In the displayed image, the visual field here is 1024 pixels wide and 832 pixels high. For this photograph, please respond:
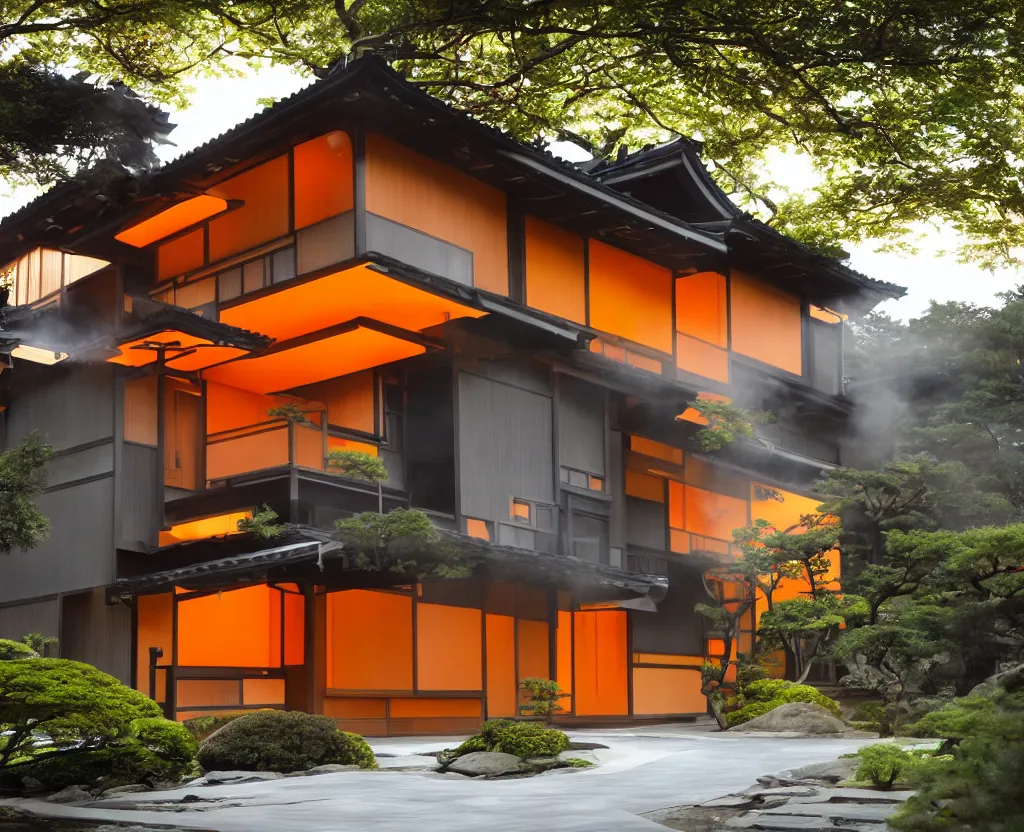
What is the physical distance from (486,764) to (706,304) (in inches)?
664

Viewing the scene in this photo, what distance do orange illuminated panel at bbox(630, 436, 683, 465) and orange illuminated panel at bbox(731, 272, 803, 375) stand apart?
2.76 meters

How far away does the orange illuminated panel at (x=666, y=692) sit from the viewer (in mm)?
26156

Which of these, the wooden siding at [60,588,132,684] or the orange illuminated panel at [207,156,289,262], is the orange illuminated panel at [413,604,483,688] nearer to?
the wooden siding at [60,588,132,684]

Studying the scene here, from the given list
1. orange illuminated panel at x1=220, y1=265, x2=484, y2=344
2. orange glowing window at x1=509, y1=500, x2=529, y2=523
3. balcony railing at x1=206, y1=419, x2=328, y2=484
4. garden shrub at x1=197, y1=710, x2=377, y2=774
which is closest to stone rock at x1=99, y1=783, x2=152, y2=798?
garden shrub at x1=197, y1=710, x2=377, y2=774

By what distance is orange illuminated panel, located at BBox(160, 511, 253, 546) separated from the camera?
2112cm

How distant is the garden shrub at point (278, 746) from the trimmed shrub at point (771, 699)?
9270mm

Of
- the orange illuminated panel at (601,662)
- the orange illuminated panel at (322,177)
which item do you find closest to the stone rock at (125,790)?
the orange illuminated panel at (322,177)

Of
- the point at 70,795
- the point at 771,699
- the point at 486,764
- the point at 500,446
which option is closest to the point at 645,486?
the point at 500,446

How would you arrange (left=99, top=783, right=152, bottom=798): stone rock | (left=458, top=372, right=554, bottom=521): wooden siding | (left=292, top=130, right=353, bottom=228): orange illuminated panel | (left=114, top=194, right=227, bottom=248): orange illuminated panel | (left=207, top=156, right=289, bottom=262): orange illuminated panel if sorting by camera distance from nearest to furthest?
(left=99, top=783, right=152, bottom=798): stone rock
(left=292, top=130, right=353, bottom=228): orange illuminated panel
(left=207, top=156, right=289, bottom=262): orange illuminated panel
(left=458, top=372, right=554, bottom=521): wooden siding
(left=114, top=194, right=227, bottom=248): orange illuminated panel

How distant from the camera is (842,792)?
34.1 ft

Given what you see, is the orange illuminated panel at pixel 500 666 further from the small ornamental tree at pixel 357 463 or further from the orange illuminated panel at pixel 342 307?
the orange illuminated panel at pixel 342 307

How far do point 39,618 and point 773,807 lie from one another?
15617 millimetres

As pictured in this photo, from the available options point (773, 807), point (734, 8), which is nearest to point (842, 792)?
point (773, 807)

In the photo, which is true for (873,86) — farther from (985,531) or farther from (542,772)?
(542,772)
